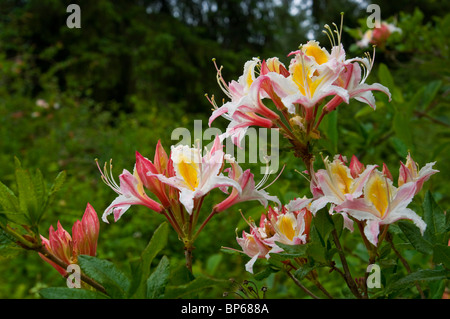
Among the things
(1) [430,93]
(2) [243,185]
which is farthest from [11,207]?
(1) [430,93]

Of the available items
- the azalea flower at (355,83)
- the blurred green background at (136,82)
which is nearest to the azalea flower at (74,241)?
the azalea flower at (355,83)

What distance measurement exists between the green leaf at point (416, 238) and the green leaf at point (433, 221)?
2 cm

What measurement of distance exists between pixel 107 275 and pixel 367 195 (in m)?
0.38

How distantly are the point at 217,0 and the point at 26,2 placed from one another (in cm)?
332

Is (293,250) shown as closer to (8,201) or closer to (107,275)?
(107,275)

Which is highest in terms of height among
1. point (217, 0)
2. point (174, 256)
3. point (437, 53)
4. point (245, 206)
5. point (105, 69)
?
point (217, 0)

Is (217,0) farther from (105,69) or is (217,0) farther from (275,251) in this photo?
(275,251)

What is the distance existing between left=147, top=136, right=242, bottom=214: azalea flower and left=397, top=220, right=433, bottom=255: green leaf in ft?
0.80

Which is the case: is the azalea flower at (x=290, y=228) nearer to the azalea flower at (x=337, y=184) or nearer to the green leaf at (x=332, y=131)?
the azalea flower at (x=337, y=184)

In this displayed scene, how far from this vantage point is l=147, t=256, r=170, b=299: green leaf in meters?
0.53

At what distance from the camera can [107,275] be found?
547mm

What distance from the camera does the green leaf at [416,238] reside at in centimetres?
60
